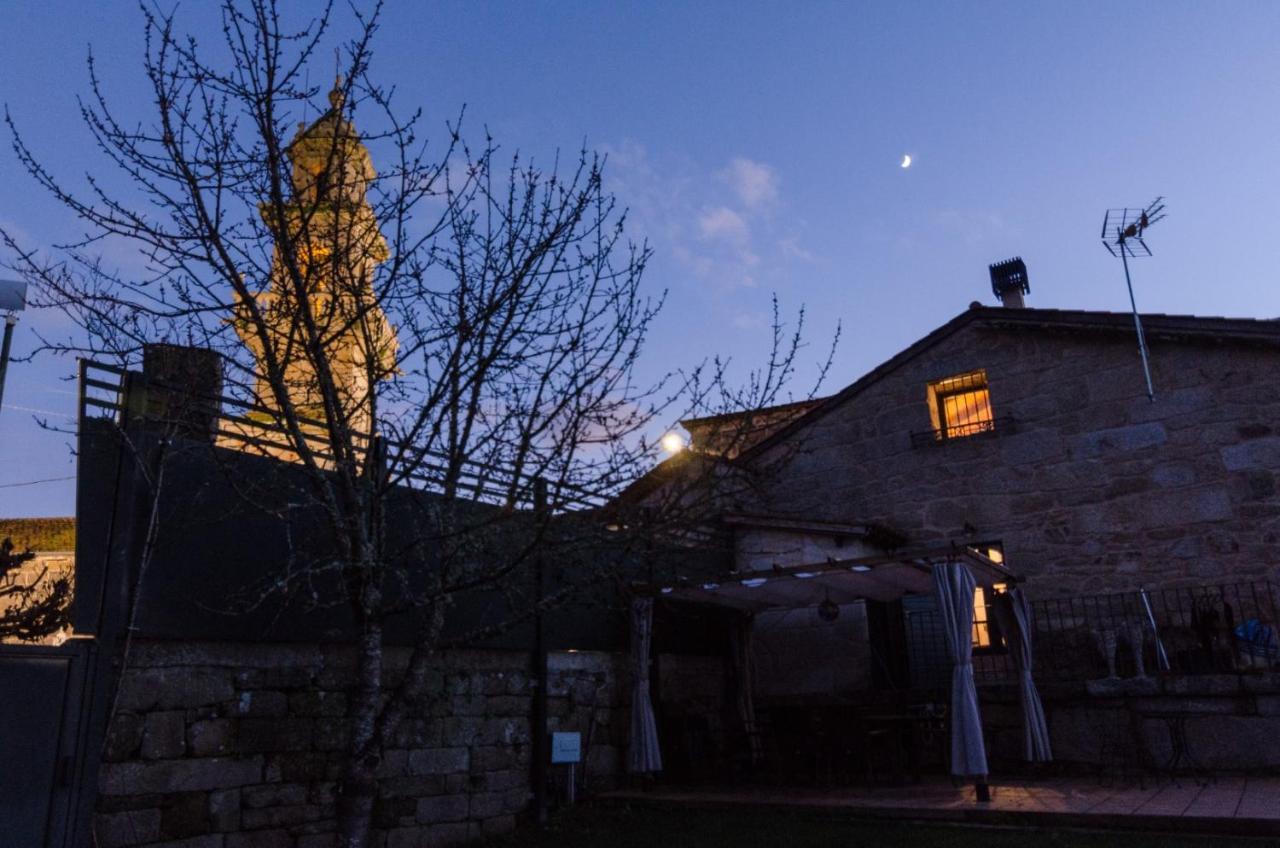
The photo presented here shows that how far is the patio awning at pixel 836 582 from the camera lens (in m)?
8.81

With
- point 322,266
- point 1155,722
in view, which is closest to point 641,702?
point 1155,722

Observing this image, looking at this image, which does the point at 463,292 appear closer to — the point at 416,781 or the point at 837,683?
the point at 416,781

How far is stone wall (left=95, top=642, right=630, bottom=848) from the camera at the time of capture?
612 centimetres

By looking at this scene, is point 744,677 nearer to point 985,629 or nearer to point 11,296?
point 985,629

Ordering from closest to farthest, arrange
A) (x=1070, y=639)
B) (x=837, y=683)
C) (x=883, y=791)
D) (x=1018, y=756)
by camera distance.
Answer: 1. (x=883, y=791)
2. (x=1018, y=756)
3. (x=1070, y=639)
4. (x=837, y=683)

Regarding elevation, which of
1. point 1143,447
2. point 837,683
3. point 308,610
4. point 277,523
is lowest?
point 837,683

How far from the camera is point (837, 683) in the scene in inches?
464

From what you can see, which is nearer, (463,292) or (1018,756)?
(463,292)

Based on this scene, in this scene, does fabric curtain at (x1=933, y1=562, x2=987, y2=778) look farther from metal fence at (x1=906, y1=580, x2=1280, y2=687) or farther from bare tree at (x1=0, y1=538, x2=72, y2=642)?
bare tree at (x1=0, y1=538, x2=72, y2=642)

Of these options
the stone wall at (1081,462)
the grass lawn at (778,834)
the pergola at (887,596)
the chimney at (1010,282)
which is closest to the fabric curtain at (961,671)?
the pergola at (887,596)

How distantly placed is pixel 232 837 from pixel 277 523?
237 cm

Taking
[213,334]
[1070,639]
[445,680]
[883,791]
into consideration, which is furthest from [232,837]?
[1070,639]

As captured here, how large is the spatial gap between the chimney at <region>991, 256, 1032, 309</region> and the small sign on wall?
33.5 ft

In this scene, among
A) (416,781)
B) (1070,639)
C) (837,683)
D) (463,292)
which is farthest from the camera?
(837,683)
